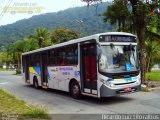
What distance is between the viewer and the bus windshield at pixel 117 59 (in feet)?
43.9

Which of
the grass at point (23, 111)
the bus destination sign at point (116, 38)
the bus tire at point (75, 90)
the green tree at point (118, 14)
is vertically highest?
the green tree at point (118, 14)

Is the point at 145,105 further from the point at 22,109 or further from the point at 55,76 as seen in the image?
the point at 55,76

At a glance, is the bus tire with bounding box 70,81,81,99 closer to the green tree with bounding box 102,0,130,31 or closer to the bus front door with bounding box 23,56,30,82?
the green tree with bounding box 102,0,130,31

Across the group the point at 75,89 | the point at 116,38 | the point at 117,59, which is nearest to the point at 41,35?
the point at 75,89

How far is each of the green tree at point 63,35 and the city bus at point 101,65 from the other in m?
47.5

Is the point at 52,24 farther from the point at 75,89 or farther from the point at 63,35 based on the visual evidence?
the point at 75,89

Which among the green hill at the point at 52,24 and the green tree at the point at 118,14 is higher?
the green hill at the point at 52,24

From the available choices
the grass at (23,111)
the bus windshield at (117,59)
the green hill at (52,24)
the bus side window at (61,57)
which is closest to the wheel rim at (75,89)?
the bus side window at (61,57)

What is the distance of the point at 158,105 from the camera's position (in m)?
12.7

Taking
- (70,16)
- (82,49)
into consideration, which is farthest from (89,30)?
(82,49)

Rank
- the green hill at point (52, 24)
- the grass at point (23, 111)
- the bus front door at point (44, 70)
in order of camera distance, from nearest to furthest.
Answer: the grass at point (23, 111) < the bus front door at point (44, 70) < the green hill at point (52, 24)

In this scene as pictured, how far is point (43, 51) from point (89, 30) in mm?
54574

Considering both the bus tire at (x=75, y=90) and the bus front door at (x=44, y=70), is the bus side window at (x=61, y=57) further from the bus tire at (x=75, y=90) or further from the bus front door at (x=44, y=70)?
the bus front door at (x=44, y=70)

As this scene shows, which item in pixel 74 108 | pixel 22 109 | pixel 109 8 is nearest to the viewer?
pixel 22 109
